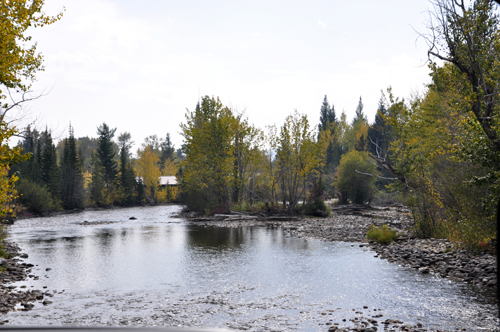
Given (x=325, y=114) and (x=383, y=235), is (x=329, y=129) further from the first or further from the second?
A: (x=383, y=235)

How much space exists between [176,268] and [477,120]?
406 inches

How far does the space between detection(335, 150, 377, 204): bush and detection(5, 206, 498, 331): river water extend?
→ 22.7 meters

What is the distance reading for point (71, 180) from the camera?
50.4m

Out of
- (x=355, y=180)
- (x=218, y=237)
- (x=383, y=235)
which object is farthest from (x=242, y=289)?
(x=355, y=180)

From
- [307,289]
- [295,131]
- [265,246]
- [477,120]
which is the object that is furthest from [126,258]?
[295,131]

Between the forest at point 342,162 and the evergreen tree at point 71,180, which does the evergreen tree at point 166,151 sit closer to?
the forest at point 342,162

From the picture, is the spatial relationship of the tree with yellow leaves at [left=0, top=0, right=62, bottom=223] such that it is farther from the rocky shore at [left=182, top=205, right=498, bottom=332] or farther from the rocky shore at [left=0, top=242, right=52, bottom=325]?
the rocky shore at [left=182, top=205, right=498, bottom=332]

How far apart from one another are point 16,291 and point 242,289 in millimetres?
6025

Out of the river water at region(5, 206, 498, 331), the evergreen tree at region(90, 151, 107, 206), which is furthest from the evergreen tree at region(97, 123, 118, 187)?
the river water at region(5, 206, 498, 331)

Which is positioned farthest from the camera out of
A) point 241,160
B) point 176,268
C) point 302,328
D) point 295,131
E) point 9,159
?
point 241,160

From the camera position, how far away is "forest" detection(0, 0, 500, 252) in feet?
33.2

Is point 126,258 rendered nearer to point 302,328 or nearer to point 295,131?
point 302,328

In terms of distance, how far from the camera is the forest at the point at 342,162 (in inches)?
398

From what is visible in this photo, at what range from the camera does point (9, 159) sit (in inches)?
383
